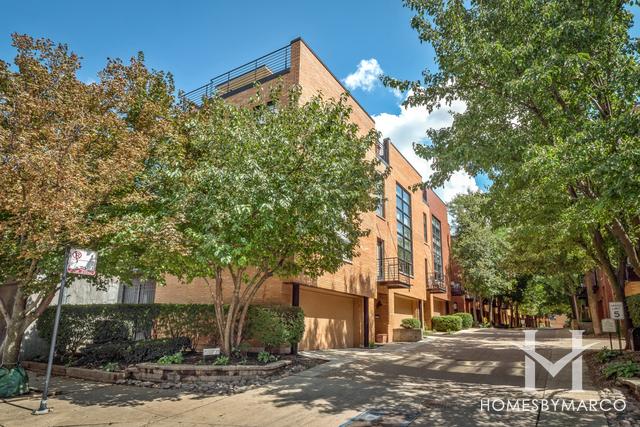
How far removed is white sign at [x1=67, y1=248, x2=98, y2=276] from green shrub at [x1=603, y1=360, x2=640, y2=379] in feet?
36.7

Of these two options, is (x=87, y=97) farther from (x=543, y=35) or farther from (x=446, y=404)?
(x=543, y=35)

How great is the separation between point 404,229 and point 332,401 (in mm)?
17633

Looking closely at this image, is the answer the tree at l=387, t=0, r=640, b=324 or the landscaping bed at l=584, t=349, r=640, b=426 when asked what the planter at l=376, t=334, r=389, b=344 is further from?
the tree at l=387, t=0, r=640, b=324

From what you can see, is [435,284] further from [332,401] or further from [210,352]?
[332,401]

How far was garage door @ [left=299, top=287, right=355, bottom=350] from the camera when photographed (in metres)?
14.7

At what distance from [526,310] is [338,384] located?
5839cm

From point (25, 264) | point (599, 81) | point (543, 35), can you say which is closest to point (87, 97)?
point (25, 264)

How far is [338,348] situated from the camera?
16.3m

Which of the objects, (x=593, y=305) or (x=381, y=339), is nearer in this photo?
(x=381, y=339)

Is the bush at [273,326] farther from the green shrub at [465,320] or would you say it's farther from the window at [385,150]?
the green shrub at [465,320]

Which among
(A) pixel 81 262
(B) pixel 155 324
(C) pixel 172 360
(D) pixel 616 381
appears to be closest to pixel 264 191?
(A) pixel 81 262

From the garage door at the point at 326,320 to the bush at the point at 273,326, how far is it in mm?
2504

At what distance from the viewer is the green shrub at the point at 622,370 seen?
8423 millimetres

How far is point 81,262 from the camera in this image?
23.9 ft
